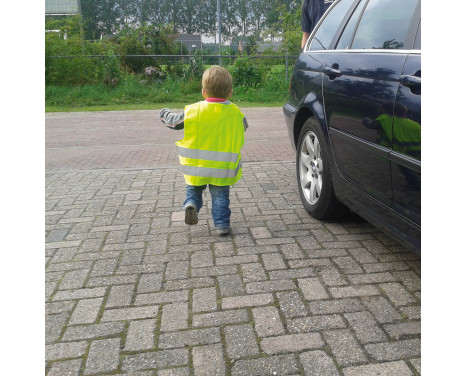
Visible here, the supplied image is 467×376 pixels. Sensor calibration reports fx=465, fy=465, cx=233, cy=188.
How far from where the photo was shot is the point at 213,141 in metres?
3.57

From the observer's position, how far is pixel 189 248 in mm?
3451

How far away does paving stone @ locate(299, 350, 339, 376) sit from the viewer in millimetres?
2027

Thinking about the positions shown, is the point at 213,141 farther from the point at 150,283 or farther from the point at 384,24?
the point at 384,24

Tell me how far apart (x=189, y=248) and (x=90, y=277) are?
0.75m

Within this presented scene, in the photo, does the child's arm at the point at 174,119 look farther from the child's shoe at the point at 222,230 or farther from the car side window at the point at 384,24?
the car side window at the point at 384,24

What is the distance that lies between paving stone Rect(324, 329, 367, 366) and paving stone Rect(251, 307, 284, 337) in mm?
248

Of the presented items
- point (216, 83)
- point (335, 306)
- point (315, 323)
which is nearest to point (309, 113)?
point (216, 83)

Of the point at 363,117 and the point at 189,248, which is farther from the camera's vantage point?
the point at 189,248

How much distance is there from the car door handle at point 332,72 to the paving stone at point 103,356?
224 centimetres

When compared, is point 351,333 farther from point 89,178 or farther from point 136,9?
point 136,9

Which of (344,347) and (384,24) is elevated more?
(384,24)

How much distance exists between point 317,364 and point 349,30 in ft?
8.22

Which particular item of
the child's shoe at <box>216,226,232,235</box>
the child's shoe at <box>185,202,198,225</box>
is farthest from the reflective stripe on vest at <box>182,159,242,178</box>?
the child's shoe at <box>216,226,232,235</box>

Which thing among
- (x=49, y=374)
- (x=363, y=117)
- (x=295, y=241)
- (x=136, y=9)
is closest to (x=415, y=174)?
(x=363, y=117)
